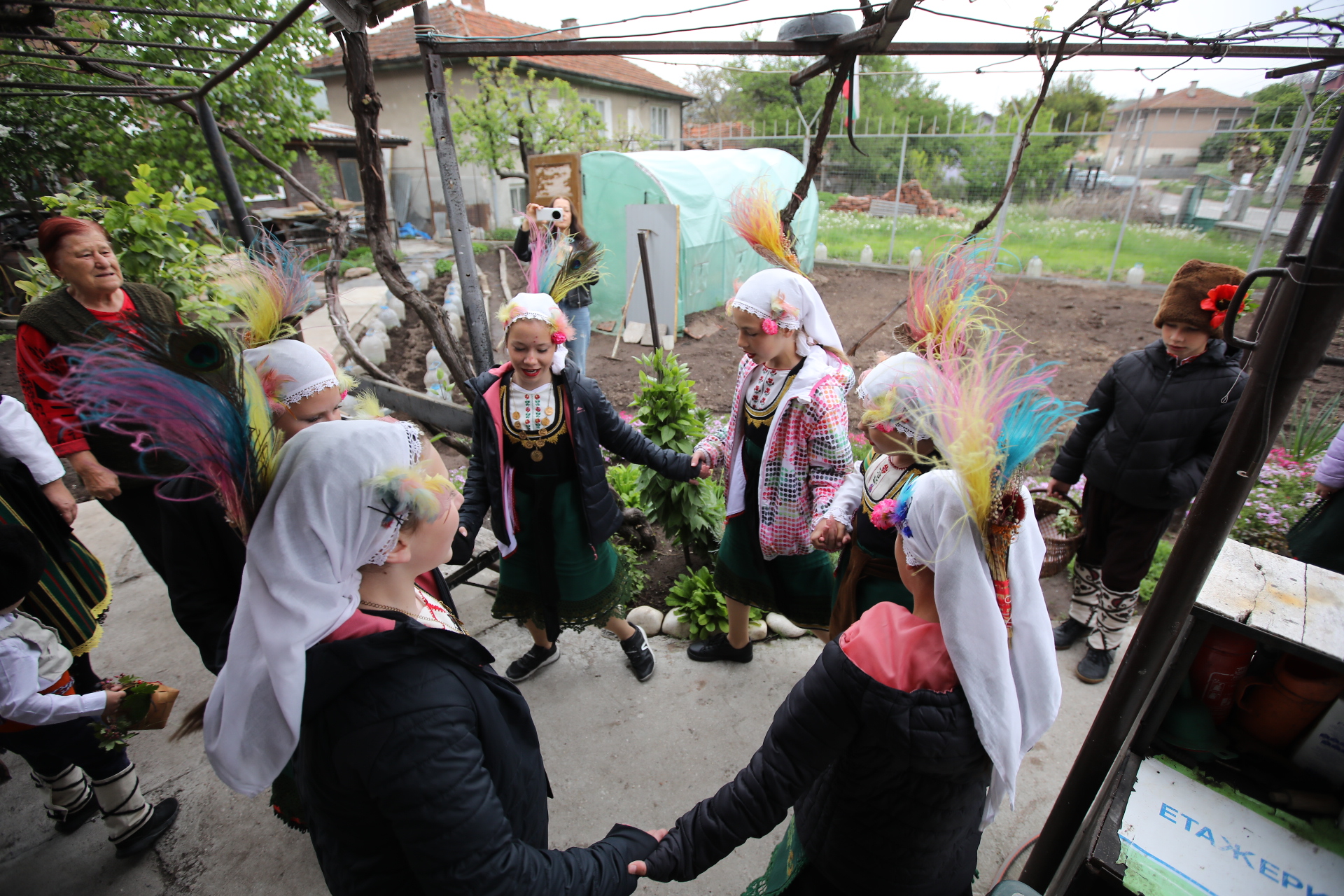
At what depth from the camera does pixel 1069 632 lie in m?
3.26

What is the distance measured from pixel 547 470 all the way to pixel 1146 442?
2.64 metres

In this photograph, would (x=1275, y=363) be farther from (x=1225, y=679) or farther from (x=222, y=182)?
(x=222, y=182)

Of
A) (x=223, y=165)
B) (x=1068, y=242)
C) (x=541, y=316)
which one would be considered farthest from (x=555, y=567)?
(x=1068, y=242)

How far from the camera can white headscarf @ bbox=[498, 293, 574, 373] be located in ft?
7.88

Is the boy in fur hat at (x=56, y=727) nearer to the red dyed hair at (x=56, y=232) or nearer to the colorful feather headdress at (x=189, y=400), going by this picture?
the colorful feather headdress at (x=189, y=400)

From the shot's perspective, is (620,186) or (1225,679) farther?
(620,186)

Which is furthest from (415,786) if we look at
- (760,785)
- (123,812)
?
(123,812)

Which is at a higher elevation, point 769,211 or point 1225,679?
point 769,211

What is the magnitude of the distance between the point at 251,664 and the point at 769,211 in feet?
8.53

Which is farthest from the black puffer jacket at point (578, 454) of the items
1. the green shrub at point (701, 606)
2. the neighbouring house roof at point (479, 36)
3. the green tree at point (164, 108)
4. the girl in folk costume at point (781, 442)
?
the neighbouring house roof at point (479, 36)

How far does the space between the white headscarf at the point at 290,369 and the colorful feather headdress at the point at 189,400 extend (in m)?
0.67

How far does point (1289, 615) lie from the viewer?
5.06 ft

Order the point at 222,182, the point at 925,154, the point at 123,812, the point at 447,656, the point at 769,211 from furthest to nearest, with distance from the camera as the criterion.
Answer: the point at 925,154 → the point at 222,182 → the point at 769,211 → the point at 123,812 → the point at 447,656

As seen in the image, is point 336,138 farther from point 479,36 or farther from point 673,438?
point 673,438
